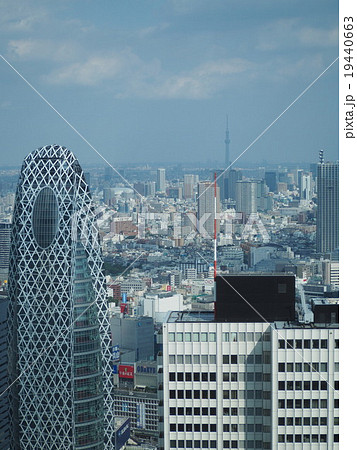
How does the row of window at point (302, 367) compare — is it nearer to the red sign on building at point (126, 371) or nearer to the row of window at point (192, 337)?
the row of window at point (192, 337)

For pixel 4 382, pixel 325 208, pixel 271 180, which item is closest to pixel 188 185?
pixel 271 180

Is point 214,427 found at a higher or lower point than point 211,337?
lower

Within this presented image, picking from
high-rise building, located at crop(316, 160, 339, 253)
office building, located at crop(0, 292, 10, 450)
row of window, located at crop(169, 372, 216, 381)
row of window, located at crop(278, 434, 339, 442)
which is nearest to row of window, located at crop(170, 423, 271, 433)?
row of window, located at crop(278, 434, 339, 442)

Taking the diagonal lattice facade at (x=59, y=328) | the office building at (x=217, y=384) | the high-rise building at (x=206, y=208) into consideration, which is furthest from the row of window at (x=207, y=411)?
the diagonal lattice facade at (x=59, y=328)

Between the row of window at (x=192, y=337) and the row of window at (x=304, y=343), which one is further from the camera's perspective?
the row of window at (x=192, y=337)

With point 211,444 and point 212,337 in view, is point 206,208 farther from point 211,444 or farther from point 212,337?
point 211,444

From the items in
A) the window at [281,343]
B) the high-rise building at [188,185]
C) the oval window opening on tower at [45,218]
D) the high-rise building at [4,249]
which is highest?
the high-rise building at [188,185]
